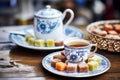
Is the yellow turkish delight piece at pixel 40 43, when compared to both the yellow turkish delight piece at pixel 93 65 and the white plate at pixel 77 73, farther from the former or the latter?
the yellow turkish delight piece at pixel 93 65

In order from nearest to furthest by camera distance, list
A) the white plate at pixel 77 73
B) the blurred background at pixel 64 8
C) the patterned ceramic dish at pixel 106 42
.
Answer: the white plate at pixel 77 73, the patterned ceramic dish at pixel 106 42, the blurred background at pixel 64 8

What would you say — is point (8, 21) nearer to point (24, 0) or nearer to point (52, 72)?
point (24, 0)

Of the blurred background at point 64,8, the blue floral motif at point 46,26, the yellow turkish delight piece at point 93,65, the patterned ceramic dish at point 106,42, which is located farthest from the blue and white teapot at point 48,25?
the blurred background at point 64,8

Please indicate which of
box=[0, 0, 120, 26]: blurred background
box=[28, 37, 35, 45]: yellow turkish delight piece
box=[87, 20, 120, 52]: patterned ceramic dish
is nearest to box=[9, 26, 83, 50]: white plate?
box=[28, 37, 35, 45]: yellow turkish delight piece

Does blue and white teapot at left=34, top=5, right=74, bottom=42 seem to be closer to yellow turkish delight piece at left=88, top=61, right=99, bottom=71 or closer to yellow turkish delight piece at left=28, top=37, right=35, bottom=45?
yellow turkish delight piece at left=28, top=37, right=35, bottom=45

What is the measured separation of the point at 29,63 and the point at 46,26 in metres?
0.19

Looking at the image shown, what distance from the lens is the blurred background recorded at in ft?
8.77

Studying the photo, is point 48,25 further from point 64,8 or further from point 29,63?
point 64,8

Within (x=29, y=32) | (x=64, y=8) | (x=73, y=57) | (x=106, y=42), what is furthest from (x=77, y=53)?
(x=64, y=8)

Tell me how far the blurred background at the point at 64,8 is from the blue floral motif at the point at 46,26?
4.84ft

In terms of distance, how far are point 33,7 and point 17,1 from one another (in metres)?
0.16

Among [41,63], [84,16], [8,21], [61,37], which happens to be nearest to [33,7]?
[8,21]

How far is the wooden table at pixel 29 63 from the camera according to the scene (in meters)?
0.91

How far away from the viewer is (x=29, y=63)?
1021mm
